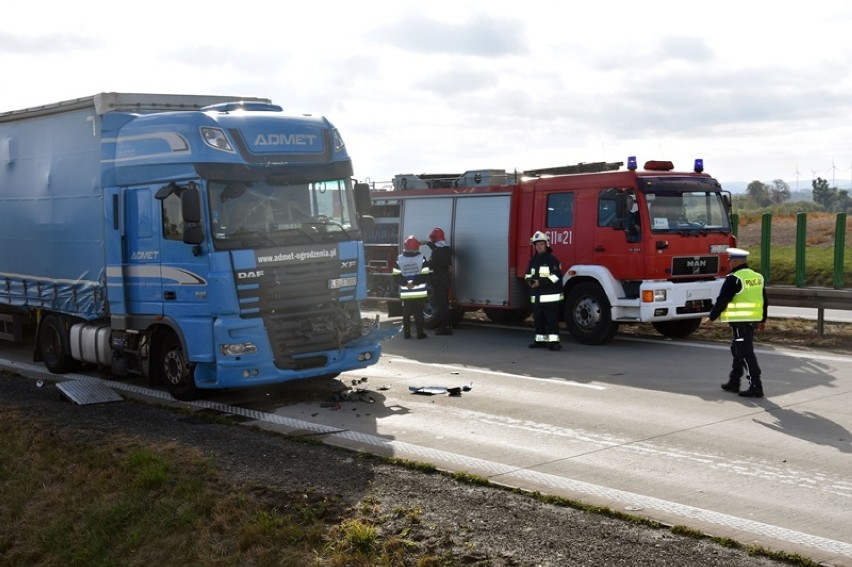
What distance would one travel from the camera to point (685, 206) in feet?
51.4

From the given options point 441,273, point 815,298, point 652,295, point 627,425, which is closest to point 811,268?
point 815,298

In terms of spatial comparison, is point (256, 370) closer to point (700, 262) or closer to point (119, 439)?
point (119, 439)

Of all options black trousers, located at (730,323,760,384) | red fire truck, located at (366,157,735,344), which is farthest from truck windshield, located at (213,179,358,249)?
red fire truck, located at (366,157,735,344)

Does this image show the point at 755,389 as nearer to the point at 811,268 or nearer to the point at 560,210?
the point at 560,210

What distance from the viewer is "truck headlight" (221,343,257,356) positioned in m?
11.2

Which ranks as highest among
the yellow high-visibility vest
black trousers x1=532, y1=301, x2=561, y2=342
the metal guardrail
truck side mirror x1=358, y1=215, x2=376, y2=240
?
truck side mirror x1=358, y1=215, x2=376, y2=240

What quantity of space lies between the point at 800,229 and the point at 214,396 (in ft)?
35.2

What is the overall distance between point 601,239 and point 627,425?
6079mm

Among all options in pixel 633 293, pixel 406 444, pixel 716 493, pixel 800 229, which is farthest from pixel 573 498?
pixel 800 229

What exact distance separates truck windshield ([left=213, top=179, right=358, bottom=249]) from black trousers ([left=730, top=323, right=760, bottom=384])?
4658 mm

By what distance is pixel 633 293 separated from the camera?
15.4m

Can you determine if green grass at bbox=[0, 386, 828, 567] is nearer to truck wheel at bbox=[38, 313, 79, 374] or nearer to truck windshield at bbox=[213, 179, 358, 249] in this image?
truck windshield at bbox=[213, 179, 358, 249]

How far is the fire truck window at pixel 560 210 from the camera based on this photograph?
53.8ft

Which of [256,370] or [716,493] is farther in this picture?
[256,370]
